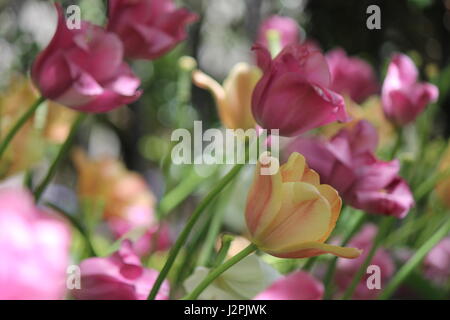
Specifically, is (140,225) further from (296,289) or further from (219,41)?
(219,41)

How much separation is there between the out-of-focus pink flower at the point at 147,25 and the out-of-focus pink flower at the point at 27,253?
7.1 inches

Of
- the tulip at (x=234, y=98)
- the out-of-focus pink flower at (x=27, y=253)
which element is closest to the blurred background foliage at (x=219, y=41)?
the tulip at (x=234, y=98)

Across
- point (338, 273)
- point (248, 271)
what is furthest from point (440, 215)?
point (248, 271)

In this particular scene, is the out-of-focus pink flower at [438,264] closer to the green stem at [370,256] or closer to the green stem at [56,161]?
the green stem at [370,256]

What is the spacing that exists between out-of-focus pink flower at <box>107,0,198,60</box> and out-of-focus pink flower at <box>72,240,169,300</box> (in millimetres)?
100

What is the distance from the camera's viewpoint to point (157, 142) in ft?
2.51

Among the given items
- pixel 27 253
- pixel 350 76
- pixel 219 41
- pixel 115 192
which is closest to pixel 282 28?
pixel 350 76

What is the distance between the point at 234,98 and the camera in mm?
339

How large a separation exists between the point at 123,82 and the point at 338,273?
0.54 feet

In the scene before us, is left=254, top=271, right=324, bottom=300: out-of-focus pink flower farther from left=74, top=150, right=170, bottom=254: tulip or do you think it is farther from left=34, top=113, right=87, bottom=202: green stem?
left=74, top=150, right=170, bottom=254: tulip

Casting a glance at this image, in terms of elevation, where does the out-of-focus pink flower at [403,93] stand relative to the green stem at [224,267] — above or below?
below

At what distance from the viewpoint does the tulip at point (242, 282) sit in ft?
0.88

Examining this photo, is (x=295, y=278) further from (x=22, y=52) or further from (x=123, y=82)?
(x=22, y=52)

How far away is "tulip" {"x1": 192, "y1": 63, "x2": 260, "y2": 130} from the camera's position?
13.1 inches
